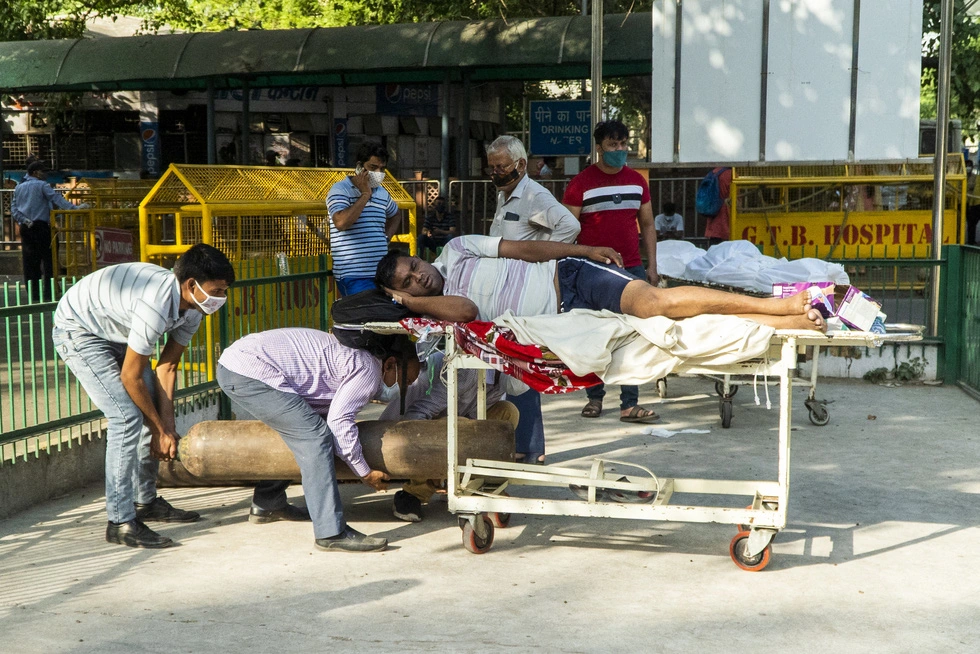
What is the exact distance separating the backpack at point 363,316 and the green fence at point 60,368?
5.77 ft

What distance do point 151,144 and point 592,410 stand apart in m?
18.6

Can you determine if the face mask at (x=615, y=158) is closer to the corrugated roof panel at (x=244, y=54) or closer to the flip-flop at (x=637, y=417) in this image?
the flip-flop at (x=637, y=417)

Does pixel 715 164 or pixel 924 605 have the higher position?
pixel 715 164

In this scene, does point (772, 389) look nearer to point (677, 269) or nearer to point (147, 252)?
point (677, 269)

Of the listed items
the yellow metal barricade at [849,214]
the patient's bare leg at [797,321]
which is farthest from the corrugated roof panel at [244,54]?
the patient's bare leg at [797,321]

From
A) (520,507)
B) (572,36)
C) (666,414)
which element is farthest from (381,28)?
(520,507)

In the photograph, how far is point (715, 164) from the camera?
888cm

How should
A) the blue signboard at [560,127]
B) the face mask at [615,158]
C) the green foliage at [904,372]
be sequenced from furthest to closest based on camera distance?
the blue signboard at [560,127] → the green foliage at [904,372] → the face mask at [615,158]

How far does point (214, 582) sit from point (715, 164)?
19.2 ft

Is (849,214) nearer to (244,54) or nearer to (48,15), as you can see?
(244,54)

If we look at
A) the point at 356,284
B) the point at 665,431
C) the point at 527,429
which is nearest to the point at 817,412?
the point at 665,431

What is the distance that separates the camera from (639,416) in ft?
24.9

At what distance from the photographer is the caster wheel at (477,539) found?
488 centimetres

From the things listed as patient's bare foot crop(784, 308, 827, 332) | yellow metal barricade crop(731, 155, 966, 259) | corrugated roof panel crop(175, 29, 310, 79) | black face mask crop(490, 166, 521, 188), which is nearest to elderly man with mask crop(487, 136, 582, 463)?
black face mask crop(490, 166, 521, 188)
